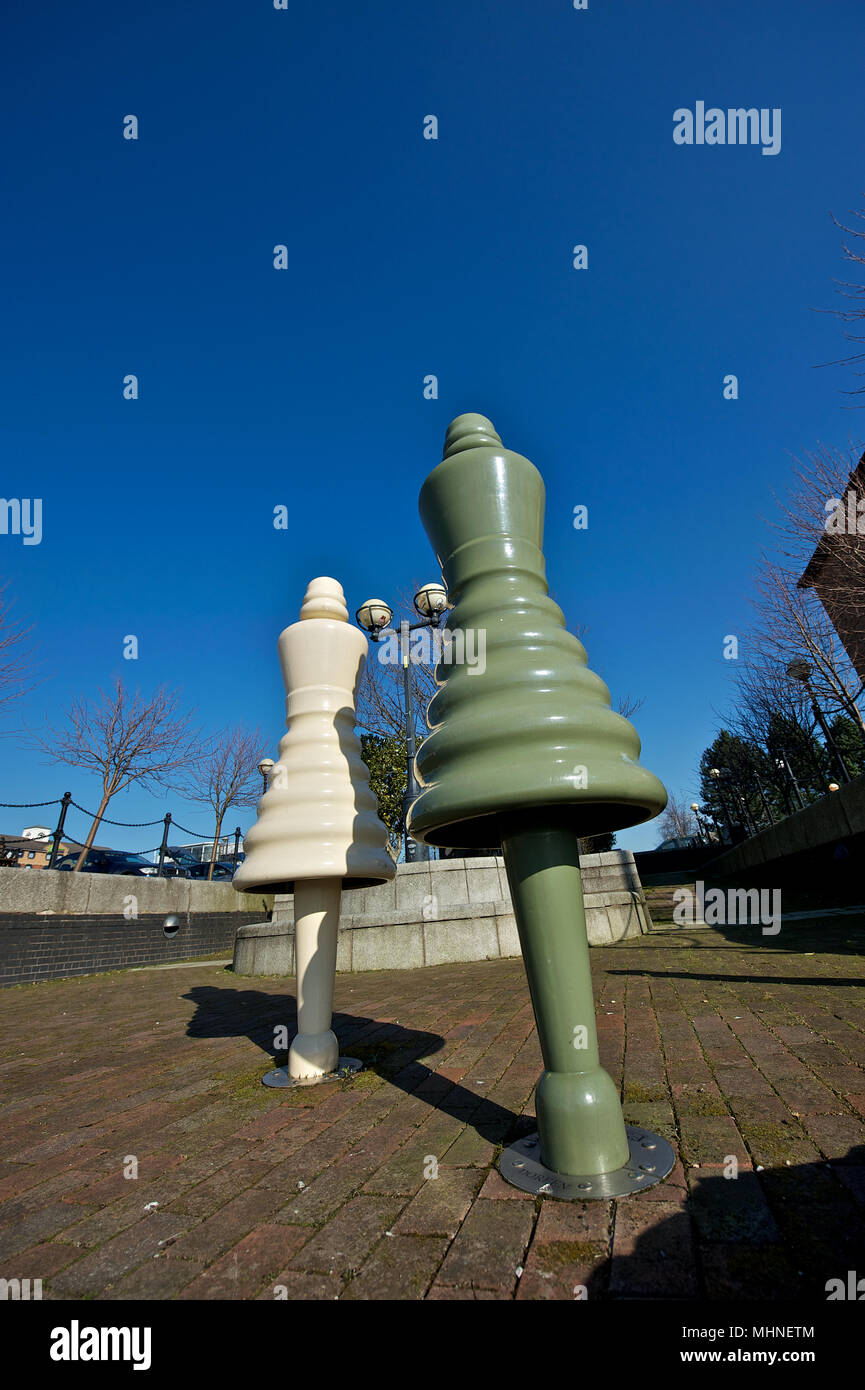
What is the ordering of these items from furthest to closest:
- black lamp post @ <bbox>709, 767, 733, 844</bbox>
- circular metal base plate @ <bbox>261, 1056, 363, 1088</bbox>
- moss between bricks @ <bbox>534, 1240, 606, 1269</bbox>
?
black lamp post @ <bbox>709, 767, 733, 844</bbox> → circular metal base plate @ <bbox>261, 1056, 363, 1088</bbox> → moss between bricks @ <bbox>534, 1240, 606, 1269</bbox>


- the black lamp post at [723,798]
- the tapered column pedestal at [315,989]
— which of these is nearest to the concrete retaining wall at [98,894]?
the tapered column pedestal at [315,989]

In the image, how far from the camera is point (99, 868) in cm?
1589

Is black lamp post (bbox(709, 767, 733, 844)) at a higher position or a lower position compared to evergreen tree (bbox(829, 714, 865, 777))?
lower

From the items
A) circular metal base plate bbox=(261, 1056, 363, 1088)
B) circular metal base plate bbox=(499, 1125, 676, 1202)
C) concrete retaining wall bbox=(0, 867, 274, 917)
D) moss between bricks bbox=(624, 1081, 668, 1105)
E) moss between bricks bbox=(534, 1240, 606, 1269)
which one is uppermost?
moss between bricks bbox=(534, 1240, 606, 1269)

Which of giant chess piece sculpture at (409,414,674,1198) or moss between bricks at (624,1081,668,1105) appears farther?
moss between bricks at (624,1081,668,1105)

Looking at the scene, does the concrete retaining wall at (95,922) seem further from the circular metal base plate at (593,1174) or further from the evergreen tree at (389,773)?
the circular metal base plate at (593,1174)

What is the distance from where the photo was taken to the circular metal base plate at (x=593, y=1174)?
65.1 inches

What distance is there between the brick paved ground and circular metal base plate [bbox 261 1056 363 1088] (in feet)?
0.29

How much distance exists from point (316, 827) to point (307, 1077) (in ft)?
3.89

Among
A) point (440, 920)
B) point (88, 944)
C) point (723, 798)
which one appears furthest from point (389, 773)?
point (723, 798)

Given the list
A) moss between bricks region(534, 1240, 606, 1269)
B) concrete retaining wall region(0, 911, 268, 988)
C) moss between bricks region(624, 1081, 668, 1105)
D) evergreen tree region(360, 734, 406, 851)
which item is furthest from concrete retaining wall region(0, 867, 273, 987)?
moss between bricks region(534, 1240, 606, 1269)

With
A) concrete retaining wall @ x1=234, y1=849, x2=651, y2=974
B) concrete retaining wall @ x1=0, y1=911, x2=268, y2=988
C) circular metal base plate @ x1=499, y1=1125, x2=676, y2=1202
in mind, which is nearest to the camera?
circular metal base plate @ x1=499, y1=1125, x2=676, y2=1202

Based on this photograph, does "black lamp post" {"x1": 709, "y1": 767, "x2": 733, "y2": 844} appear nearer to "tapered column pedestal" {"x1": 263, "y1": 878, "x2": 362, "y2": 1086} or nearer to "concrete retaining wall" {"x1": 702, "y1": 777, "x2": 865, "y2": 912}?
"concrete retaining wall" {"x1": 702, "y1": 777, "x2": 865, "y2": 912}

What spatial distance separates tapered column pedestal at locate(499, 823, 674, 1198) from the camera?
1.73m
